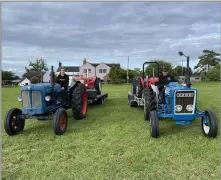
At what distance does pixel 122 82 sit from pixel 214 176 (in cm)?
4625

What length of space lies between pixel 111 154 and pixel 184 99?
Answer: 98.2 inches

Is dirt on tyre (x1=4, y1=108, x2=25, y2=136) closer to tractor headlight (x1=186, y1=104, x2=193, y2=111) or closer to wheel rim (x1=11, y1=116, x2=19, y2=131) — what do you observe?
A: wheel rim (x1=11, y1=116, x2=19, y2=131)

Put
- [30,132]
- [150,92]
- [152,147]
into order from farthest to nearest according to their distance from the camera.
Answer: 1. [150,92]
2. [30,132]
3. [152,147]

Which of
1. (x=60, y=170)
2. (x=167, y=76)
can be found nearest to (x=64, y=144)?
(x=60, y=170)

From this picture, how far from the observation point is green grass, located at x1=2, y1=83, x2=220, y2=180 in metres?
4.02

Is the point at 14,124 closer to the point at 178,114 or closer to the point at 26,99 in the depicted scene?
the point at 26,99

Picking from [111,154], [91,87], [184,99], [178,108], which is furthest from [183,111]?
[91,87]

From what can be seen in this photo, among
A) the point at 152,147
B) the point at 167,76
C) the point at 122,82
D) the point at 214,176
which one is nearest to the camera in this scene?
the point at 214,176

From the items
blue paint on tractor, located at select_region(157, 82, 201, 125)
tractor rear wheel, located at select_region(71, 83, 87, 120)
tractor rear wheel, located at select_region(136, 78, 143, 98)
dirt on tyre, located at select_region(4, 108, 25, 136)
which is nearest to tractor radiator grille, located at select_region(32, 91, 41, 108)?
dirt on tyre, located at select_region(4, 108, 25, 136)

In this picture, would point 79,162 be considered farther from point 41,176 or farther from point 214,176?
point 214,176

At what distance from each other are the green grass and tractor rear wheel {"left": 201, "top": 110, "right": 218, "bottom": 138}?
0.17m

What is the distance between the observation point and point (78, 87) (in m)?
8.38

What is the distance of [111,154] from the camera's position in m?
4.88

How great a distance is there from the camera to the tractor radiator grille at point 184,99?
20.6 ft
